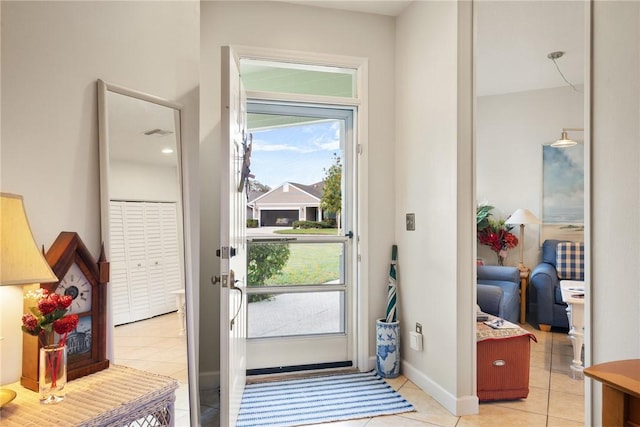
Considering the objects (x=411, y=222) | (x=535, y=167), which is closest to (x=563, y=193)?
(x=535, y=167)

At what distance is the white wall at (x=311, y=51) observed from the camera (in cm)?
270

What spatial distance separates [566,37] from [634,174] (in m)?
2.54

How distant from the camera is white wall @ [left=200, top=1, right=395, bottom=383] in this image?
2699 millimetres

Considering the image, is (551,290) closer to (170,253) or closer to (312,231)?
(312,231)

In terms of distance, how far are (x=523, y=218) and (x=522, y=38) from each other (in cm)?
202

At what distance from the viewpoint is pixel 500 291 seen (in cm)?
360

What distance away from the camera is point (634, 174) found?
1455mm

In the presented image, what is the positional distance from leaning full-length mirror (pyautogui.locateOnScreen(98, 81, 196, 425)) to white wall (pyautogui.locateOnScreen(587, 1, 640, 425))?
188 cm

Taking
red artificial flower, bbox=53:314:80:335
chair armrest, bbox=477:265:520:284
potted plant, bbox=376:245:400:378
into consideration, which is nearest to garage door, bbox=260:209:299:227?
potted plant, bbox=376:245:400:378

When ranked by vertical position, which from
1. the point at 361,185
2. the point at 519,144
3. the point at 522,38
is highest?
the point at 522,38

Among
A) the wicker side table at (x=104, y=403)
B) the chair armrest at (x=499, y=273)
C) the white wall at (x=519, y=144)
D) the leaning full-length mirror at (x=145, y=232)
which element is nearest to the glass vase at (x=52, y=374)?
the wicker side table at (x=104, y=403)

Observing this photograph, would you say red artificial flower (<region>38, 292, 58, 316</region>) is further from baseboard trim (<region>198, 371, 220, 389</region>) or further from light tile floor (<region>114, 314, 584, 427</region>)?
baseboard trim (<region>198, 371, 220, 389</region>)

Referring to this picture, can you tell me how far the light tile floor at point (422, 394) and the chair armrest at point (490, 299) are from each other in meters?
0.51

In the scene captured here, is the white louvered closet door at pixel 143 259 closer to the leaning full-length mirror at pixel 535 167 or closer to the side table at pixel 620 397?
the side table at pixel 620 397
